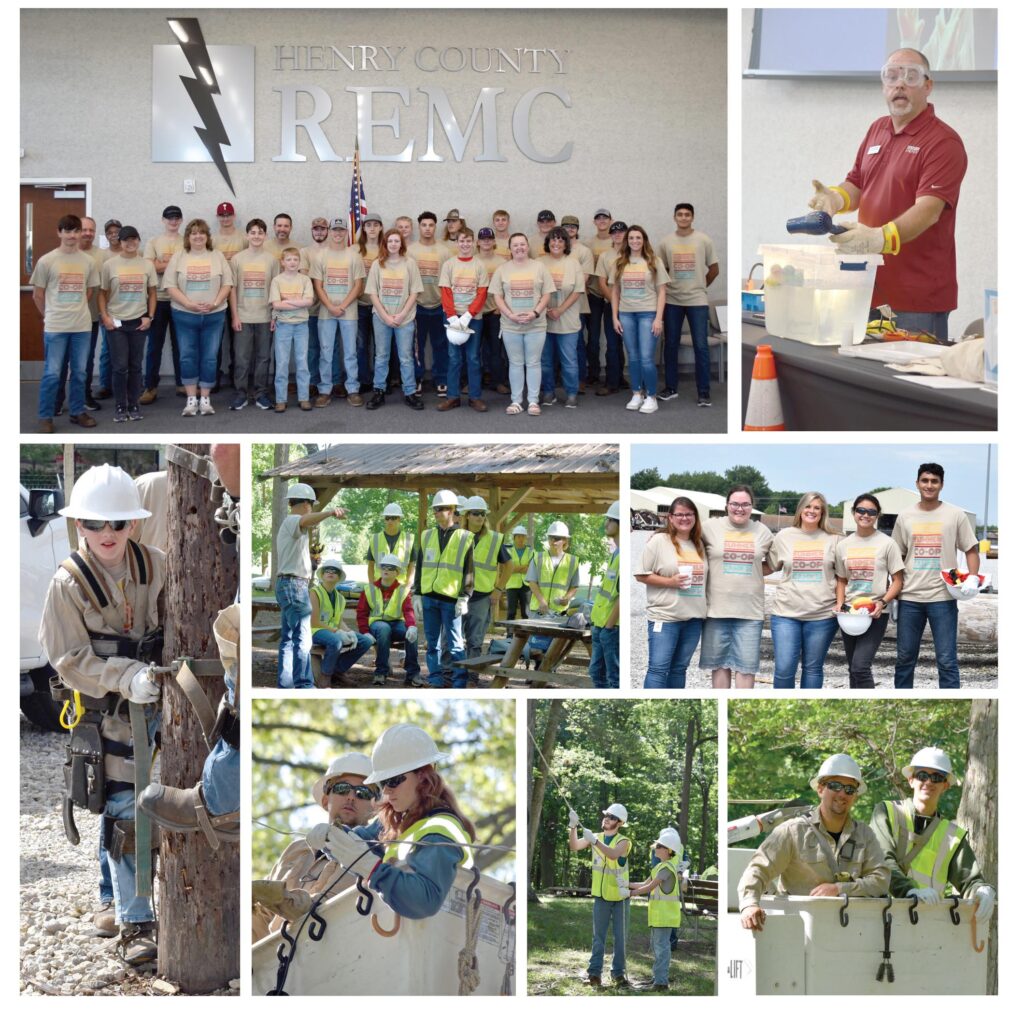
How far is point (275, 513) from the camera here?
277 inches

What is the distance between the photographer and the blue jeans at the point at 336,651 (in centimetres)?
702

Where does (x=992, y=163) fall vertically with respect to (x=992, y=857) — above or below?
above

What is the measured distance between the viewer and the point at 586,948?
675cm

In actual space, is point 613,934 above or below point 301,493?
below

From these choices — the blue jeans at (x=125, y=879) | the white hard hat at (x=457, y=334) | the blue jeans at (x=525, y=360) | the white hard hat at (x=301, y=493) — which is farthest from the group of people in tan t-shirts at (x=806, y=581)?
the white hard hat at (x=457, y=334)

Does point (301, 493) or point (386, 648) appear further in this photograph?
point (386, 648)

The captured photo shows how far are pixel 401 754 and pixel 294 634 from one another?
4.96ft

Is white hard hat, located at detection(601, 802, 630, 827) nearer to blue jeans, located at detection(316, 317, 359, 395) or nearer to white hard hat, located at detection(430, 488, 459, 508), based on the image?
white hard hat, located at detection(430, 488, 459, 508)

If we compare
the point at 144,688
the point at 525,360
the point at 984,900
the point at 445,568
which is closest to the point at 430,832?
the point at 144,688

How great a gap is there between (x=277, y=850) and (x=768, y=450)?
2.91m

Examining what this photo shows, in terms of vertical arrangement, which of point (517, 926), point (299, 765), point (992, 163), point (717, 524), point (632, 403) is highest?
point (992, 163)

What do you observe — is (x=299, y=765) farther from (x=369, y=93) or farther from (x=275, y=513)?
(x=369, y=93)

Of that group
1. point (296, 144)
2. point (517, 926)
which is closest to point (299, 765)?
point (517, 926)

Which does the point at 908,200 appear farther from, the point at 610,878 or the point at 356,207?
the point at 356,207
